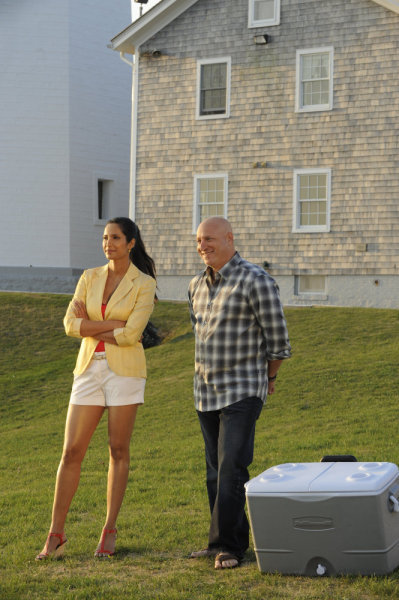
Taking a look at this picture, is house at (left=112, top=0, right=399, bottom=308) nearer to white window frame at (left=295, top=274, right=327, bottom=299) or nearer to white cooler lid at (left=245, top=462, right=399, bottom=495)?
white window frame at (left=295, top=274, right=327, bottom=299)

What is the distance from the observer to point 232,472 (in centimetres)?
568

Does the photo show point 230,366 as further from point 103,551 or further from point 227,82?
point 227,82

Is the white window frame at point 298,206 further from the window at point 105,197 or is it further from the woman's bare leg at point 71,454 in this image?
the woman's bare leg at point 71,454

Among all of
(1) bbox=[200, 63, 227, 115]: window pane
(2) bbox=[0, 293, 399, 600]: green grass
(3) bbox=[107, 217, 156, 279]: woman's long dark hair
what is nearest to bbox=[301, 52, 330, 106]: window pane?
(1) bbox=[200, 63, 227, 115]: window pane

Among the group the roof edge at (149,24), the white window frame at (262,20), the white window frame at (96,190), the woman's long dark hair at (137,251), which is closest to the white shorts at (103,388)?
the woman's long dark hair at (137,251)

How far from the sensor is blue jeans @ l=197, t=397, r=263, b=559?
5.68 meters

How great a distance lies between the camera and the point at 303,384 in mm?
14234

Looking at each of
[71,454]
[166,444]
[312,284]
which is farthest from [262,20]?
[71,454]

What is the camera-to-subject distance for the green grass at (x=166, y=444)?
536 centimetres

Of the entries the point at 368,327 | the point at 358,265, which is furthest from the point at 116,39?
the point at 368,327

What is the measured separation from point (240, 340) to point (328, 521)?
1233 mm

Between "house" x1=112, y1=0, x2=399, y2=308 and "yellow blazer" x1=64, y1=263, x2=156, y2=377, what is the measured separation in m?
16.1

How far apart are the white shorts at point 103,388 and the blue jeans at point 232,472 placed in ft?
2.05

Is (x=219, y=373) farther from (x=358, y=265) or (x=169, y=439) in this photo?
(x=358, y=265)
